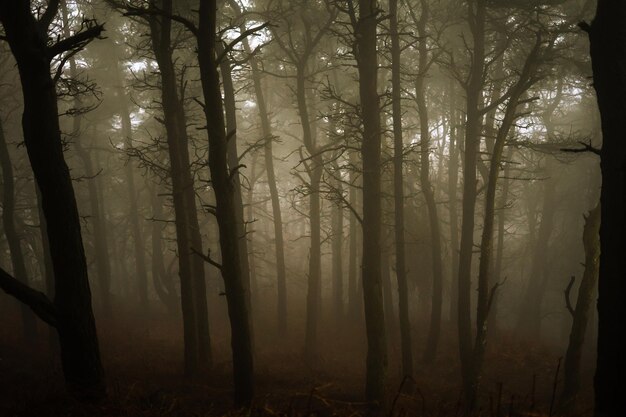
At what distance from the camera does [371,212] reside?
27.3 feet

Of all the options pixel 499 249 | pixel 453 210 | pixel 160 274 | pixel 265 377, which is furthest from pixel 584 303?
pixel 160 274

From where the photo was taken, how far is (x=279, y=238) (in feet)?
53.9

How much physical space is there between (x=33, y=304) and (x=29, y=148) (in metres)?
2.04

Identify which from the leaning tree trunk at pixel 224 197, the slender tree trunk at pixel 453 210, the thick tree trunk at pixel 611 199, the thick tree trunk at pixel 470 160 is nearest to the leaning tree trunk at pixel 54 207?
the leaning tree trunk at pixel 224 197

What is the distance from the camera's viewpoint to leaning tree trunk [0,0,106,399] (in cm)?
486

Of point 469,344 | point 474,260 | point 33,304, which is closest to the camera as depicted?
point 33,304

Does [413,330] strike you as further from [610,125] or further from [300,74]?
[610,125]

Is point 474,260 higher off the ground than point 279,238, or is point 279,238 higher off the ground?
point 279,238

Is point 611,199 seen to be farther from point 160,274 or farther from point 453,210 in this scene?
point 160,274

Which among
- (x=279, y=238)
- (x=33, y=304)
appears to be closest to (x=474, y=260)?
(x=279, y=238)

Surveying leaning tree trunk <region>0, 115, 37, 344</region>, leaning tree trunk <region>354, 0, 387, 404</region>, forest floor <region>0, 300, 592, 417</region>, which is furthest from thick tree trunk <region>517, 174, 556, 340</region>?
leaning tree trunk <region>0, 115, 37, 344</region>

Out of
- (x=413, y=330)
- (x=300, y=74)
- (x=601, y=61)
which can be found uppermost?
(x=300, y=74)

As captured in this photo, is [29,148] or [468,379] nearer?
A: [29,148]

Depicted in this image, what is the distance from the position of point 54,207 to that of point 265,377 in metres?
6.43
